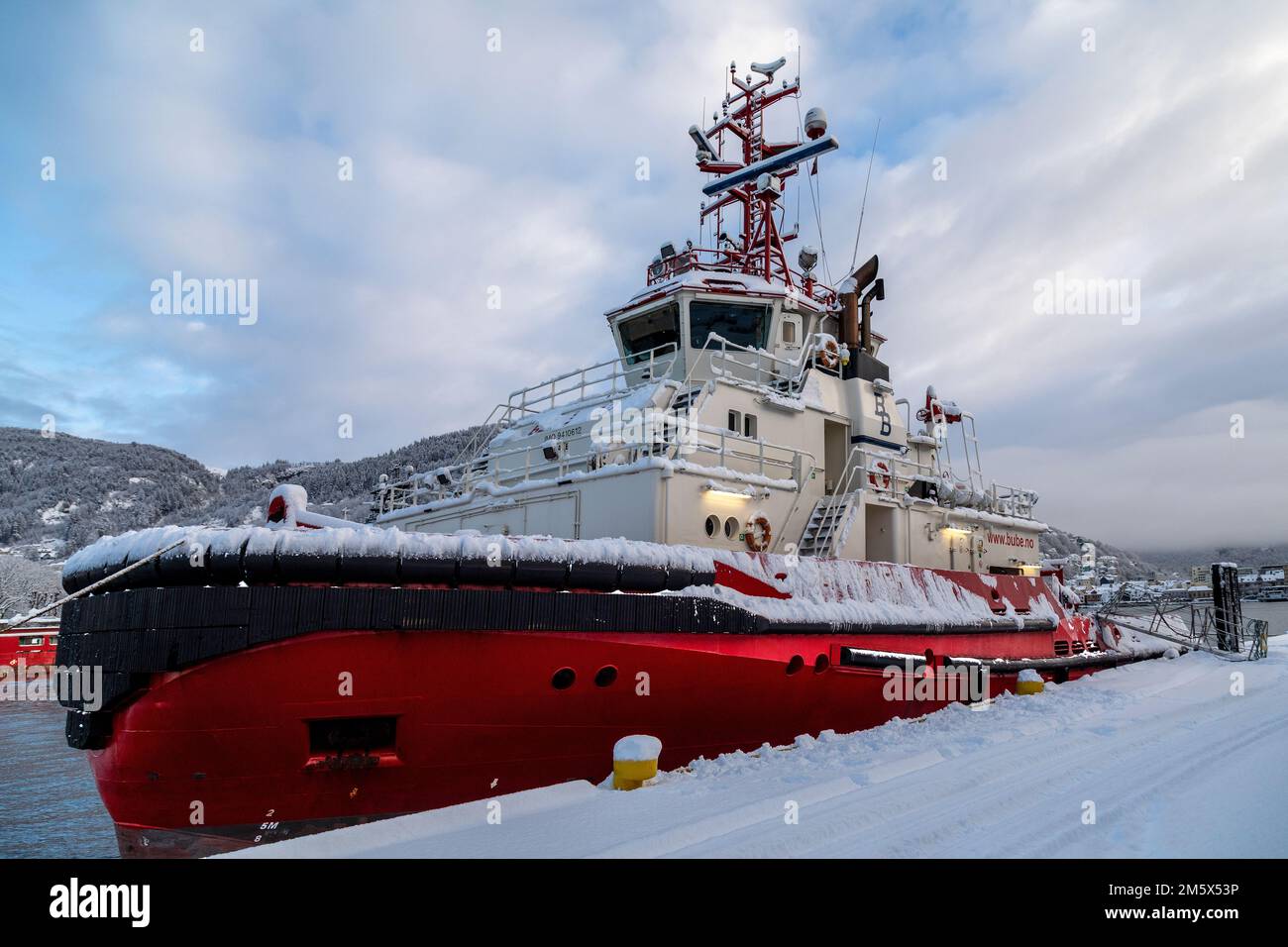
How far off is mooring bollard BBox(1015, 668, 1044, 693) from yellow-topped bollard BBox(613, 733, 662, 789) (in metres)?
6.98

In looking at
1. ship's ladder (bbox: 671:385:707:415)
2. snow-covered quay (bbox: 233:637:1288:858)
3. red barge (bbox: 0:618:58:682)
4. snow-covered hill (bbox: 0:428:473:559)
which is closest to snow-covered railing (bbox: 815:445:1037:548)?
ship's ladder (bbox: 671:385:707:415)

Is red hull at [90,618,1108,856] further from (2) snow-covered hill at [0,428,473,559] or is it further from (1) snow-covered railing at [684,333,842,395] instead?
(2) snow-covered hill at [0,428,473,559]

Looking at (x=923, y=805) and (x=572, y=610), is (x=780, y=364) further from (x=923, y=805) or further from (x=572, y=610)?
(x=923, y=805)

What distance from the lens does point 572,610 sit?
5957 mm

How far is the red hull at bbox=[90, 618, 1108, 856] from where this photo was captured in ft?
16.4

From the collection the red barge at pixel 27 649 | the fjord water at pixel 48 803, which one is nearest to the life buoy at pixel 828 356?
the fjord water at pixel 48 803

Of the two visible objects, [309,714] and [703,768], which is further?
[703,768]

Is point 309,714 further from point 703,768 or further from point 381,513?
point 381,513

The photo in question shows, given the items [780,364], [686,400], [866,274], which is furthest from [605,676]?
[866,274]

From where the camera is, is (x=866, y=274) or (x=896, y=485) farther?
(x=866, y=274)

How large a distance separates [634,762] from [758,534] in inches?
138
